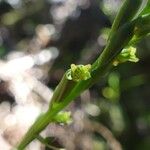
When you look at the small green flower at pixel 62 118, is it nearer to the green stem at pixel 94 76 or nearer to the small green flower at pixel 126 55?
the green stem at pixel 94 76

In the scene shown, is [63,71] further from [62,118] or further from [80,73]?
[80,73]

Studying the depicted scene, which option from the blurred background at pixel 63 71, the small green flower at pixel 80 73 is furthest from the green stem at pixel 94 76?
the blurred background at pixel 63 71

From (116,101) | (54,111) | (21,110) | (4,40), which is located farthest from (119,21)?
(4,40)

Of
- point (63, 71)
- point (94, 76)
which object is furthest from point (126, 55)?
point (63, 71)

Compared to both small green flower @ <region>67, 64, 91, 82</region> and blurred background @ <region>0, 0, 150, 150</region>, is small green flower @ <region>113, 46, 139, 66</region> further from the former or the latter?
blurred background @ <region>0, 0, 150, 150</region>

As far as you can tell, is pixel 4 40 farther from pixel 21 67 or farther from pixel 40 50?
pixel 21 67

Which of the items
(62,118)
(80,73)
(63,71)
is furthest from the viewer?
(63,71)

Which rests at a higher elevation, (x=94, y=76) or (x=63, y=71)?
(x=94, y=76)

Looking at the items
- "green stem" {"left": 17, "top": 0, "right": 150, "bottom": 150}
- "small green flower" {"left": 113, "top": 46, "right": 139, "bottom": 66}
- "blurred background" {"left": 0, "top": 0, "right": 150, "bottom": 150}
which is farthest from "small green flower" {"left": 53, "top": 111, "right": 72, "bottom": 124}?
"blurred background" {"left": 0, "top": 0, "right": 150, "bottom": 150}
